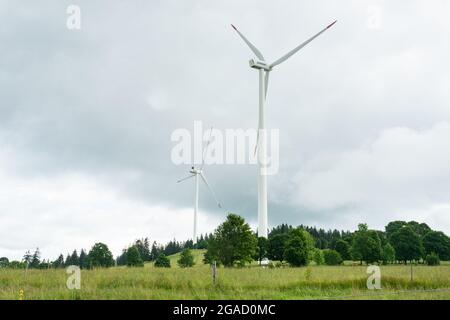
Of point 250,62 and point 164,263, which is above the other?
point 250,62

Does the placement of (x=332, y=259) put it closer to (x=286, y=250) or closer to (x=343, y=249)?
(x=343, y=249)

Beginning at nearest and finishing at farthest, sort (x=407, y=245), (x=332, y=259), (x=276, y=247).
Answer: (x=276, y=247)
(x=332, y=259)
(x=407, y=245)

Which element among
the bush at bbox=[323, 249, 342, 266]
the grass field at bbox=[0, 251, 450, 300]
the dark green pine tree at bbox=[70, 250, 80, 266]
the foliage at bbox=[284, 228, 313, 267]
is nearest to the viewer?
the grass field at bbox=[0, 251, 450, 300]

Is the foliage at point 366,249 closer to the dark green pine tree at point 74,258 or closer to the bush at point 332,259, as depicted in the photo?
the bush at point 332,259

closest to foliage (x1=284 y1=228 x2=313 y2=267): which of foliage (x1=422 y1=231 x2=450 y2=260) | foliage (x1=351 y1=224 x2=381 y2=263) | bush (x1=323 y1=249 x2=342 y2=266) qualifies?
foliage (x1=351 y1=224 x2=381 y2=263)

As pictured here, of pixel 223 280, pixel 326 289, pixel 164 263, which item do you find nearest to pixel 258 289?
pixel 223 280

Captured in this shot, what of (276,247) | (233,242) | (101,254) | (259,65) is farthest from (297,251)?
(101,254)

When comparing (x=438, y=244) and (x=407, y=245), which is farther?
(x=438, y=244)

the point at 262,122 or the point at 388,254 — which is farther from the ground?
the point at 262,122

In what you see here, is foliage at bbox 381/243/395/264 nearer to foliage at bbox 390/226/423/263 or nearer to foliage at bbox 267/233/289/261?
foliage at bbox 390/226/423/263

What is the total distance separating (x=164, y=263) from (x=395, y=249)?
189 feet
